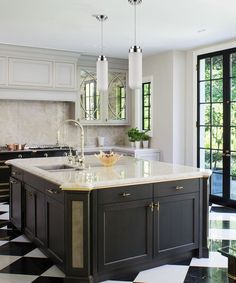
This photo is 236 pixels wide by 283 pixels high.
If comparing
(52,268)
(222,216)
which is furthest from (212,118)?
(52,268)

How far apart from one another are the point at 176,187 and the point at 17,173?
1865 mm

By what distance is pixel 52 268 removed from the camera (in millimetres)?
3299

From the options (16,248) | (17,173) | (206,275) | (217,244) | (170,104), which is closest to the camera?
(206,275)

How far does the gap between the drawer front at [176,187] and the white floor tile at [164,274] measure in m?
0.64

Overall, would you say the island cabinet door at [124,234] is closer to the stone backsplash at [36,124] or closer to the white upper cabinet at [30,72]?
the white upper cabinet at [30,72]

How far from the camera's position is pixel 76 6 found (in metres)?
3.96

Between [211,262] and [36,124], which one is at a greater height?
[36,124]

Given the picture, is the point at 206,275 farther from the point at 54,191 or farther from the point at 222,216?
the point at 222,216

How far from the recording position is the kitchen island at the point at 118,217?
2875 millimetres

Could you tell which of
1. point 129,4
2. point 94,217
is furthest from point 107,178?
point 129,4

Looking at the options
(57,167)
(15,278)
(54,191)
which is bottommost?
(15,278)

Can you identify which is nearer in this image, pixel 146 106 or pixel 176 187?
pixel 176 187

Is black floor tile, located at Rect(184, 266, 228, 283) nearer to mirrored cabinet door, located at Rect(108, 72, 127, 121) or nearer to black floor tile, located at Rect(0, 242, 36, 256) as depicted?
black floor tile, located at Rect(0, 242, 36, 256)

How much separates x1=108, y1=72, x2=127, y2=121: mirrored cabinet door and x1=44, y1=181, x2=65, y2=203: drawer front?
396 centimetres
